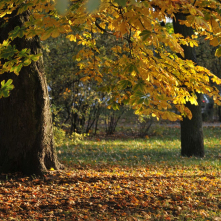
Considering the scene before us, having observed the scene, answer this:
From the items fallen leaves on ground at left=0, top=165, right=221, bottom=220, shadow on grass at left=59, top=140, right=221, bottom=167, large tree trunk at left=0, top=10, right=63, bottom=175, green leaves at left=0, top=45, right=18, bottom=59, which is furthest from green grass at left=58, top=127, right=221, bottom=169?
green leaves at left=0, top=45, right=18, bottom=59

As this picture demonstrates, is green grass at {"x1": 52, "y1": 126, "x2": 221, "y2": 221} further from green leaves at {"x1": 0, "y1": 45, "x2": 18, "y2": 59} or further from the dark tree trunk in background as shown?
green leaves at {"x1": 0, "y1": 45, "x2": 18, "y2": 59}

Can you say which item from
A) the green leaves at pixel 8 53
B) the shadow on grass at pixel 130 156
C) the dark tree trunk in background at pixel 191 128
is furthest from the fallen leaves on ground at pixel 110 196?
the dark tree trunk in background at pixel 191 128

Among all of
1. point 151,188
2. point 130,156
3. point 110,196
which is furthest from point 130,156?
point 110,196

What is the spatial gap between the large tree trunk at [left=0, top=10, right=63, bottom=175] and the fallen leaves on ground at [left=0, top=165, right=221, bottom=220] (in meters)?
0.33

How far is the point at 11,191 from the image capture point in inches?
213

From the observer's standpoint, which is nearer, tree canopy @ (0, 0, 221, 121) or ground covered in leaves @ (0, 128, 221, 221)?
tree canopy @ (0, 0, 221, 121)

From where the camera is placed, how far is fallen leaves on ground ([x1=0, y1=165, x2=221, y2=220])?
14.8 feet

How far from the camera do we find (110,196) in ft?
17.2

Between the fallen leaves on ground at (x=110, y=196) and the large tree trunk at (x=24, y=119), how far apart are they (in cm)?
33

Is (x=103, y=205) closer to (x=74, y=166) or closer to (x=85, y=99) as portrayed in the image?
(x=74, y=166)

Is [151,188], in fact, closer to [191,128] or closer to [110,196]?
[110,196]

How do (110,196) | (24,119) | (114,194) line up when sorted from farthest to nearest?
1. (24,119)
2. (114,194)
3. (110,196)

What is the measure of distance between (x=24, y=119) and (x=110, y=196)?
234 cm

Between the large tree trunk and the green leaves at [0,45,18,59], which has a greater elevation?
the green leaves at [0,45,18,59]
